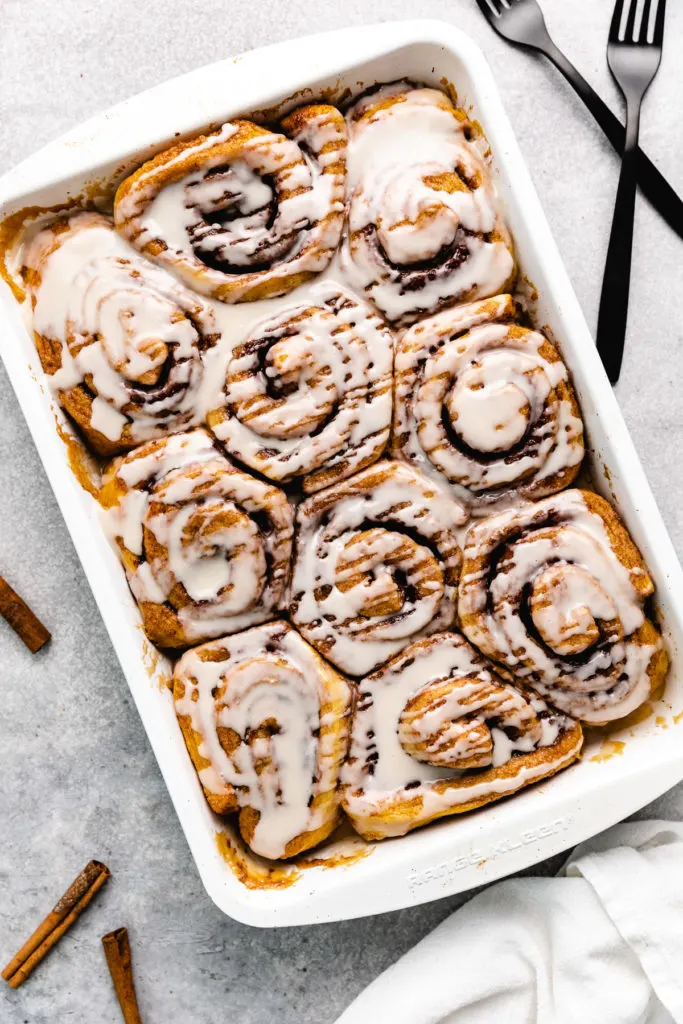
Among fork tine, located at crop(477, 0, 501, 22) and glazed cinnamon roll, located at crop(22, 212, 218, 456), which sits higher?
fork tine, located at crop(477, 0, 501, 22)

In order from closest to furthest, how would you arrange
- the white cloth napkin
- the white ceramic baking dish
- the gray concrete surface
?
the white ceramic baking dish
the white cloth napkin
the gray concrete surface

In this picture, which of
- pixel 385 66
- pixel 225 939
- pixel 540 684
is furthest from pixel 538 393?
pixel 225 939

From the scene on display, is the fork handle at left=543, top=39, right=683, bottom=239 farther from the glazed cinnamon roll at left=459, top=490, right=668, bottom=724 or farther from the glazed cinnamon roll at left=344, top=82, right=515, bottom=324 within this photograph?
the glazed cinnamon roll at left=459, top=490, right=668, bottom=724

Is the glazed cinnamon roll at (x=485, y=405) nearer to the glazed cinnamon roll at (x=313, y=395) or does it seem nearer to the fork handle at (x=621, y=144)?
the glazed cinnamon roll at (x=313, y=395)

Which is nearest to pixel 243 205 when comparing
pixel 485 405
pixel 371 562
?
pixel 485 405

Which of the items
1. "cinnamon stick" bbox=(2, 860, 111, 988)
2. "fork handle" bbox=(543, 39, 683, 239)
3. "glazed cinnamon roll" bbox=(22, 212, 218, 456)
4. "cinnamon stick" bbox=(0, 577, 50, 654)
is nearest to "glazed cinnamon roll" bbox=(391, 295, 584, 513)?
"glazed cinnamon roll" bbox=(22, 212, 218, 456)


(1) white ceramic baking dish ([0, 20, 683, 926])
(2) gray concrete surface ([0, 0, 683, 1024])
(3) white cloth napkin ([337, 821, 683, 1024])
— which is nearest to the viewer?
(1) white ceramic baking dish ([0, 20, 683, 926])

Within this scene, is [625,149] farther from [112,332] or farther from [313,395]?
[112,332]
